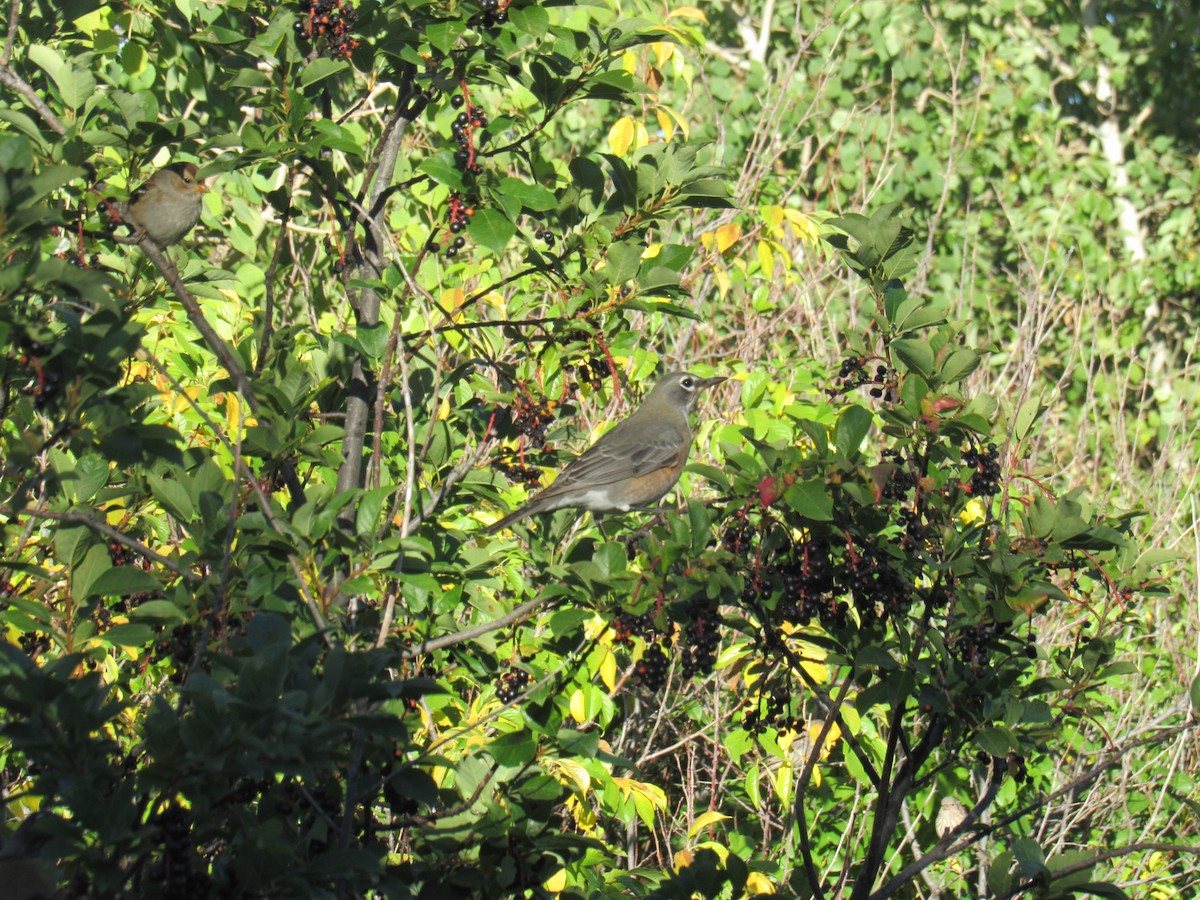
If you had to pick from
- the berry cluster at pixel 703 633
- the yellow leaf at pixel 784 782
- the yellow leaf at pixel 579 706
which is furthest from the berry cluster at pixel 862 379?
the yellow leaf at pixel 784 782

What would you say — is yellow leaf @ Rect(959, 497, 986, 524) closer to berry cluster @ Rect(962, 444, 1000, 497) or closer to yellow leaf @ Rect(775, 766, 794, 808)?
berry cluster @ Rect(962, 444, 1000, 497)

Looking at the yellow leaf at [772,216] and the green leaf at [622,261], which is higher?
the green leaf at [622,261]

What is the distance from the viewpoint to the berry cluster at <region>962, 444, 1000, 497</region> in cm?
308

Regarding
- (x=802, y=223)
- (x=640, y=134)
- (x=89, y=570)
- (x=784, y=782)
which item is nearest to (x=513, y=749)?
(x=89, y=570)

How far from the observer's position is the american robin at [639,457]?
222 inches

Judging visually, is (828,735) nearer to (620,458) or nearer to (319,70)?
(620,458)

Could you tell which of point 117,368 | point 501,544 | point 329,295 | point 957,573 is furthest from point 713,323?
point 117,368

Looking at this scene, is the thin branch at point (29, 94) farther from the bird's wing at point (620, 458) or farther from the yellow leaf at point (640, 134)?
the bird's wing at point (620, 458)

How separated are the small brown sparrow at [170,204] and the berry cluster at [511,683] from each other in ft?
7.55

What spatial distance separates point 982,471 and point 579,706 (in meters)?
1.42

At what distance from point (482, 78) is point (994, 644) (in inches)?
80.0

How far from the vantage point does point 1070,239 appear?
470 inches

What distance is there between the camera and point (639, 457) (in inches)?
234

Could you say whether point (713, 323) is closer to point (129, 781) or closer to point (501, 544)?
Result: point (501, 544)
